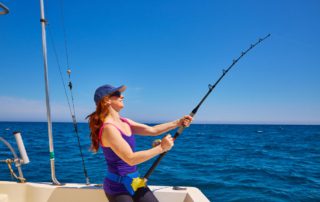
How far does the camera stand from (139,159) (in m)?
1.80

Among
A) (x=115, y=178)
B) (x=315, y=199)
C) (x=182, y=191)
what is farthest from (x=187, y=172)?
(x=115, y=178)

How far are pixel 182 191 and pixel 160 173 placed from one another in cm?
819

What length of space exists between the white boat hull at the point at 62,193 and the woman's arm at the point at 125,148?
1.18 meters

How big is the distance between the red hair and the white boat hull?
105 cm

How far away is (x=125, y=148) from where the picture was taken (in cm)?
181

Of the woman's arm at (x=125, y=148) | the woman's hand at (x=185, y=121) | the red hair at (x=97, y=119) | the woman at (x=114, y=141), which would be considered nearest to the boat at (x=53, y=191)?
the woman at (x=114, y=141)

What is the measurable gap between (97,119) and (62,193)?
145 centimetres

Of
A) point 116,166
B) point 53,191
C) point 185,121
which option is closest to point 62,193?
point 53,191

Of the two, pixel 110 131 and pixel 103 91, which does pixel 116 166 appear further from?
pixel 103 91

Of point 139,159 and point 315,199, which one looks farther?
point 315,199

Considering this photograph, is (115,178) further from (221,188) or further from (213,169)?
(213,169)

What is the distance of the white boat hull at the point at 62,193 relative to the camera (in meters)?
2.82

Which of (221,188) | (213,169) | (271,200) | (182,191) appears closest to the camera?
(182,191)

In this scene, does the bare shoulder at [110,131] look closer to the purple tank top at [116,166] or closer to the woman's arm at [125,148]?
the woman's arm at [125,148]
